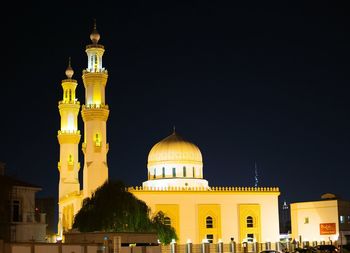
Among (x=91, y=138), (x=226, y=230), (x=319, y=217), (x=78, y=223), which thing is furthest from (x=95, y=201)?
(x=319, y=217)

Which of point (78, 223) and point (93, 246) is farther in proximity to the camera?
point (78, 223)

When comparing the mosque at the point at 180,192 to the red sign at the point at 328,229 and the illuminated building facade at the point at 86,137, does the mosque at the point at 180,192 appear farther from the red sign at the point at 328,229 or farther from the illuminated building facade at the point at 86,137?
the red sign at the point at 328,229

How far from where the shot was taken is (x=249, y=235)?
46.6 meters

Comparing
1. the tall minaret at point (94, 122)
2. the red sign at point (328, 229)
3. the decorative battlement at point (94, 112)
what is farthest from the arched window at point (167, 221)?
the red sign at point (328, 229)

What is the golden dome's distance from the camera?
50500 millimetres

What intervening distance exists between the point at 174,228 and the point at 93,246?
17950mm

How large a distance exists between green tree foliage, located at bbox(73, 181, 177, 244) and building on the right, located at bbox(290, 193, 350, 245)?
13391 mm

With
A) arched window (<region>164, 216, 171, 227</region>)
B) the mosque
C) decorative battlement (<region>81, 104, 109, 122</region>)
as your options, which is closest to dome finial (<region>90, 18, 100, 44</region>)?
the mosque

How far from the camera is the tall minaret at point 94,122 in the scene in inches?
1783

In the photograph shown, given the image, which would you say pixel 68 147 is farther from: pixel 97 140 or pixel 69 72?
pixel 97 140

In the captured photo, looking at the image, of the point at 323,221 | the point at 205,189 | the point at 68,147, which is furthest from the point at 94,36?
the point at 323,221

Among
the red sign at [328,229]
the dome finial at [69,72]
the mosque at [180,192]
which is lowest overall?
the red sign at [328,229]

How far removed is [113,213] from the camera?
37625mm

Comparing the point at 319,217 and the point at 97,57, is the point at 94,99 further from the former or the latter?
the point at 319,217
